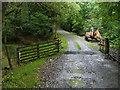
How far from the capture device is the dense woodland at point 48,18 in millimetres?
7758

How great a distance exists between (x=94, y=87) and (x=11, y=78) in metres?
3.55

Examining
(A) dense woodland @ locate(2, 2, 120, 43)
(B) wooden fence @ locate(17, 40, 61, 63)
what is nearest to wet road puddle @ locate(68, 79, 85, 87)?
(A) dense woodland @ locate(2, 2, 120, 43)

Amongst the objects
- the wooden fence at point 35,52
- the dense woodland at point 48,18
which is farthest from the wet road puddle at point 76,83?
the wooden fence at point 35,52

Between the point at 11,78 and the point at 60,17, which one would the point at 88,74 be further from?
the point at 60,17

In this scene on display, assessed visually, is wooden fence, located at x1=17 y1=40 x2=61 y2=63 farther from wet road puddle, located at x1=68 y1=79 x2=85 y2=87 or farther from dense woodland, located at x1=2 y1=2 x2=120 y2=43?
wet road puddle, located at x1=68 y1=79 x2=85 y2=87

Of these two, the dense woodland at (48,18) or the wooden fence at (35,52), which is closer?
the dense woodland at (48,18)

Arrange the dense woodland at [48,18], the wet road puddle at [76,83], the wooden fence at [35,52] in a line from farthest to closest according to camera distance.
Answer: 1. the wooden fence at [35,52]
2. the dense woodland at [48,18]
3. the wet road puddle at [76,83]

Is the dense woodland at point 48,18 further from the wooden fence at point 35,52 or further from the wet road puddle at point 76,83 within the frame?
the wet road puddle at point 76,83

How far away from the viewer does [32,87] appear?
4.85 metres

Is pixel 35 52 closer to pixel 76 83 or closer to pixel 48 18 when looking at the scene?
pixel 76 83

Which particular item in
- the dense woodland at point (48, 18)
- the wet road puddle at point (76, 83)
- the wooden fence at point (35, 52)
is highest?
the dense woodland at point (48, 18)

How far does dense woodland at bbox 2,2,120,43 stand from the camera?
7758 millimetres

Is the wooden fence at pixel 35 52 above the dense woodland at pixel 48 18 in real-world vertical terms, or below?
below

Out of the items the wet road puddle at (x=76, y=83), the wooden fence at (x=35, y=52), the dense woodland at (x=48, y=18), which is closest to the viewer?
the wet road puddle at (x=76, y=83)
